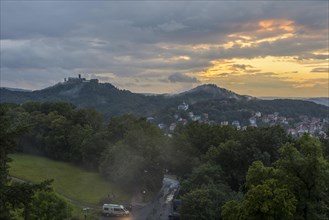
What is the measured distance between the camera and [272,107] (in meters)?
188

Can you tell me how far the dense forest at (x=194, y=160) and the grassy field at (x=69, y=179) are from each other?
1545mm

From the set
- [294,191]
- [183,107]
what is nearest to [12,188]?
[294,191]

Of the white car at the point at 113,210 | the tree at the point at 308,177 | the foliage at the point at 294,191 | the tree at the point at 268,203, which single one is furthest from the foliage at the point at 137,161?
the tree at the point at 308,177

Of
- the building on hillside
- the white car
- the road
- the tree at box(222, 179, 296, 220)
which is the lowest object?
the road

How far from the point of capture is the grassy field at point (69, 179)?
42.6m

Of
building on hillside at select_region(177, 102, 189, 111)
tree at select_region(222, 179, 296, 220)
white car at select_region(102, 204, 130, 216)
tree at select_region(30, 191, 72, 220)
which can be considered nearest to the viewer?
tree at select_region(222, 179, 296, 220)

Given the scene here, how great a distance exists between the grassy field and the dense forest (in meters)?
1.55

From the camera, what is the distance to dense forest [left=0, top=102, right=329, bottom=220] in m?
20.3

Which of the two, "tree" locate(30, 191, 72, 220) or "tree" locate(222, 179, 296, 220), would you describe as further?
"tree" locate(30, 191, 72, 220)

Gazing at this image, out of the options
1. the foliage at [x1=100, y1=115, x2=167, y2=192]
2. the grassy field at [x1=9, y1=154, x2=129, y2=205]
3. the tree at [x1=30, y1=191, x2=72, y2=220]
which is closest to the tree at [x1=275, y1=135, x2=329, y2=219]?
the tree at [x1=30, y1=191, x2=72, y2=220]

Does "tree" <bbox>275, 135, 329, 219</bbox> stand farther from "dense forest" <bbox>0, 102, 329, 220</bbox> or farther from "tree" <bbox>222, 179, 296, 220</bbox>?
"tree" <bbox>222, 179, 296, 220</bbox>

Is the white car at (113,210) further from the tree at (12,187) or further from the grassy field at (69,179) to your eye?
the tree at (12,187)

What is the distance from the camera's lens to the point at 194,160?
149 ft

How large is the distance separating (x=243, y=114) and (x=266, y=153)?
5111 inches
